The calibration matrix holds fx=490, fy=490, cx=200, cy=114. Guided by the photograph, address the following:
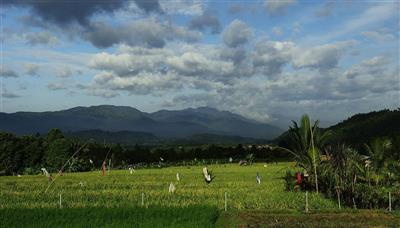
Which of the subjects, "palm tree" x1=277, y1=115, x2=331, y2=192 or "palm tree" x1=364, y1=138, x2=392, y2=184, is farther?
"palm tree" x1=277, y1=115, x2=331, y2=192

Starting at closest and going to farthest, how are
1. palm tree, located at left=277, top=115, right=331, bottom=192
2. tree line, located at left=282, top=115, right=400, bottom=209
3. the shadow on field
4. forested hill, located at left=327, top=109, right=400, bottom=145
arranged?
the shadow on field → tree line, located at left=282, top=115, right=400, bottom=209 → palm tree, located at left=277, top=115, right=331, bottom=192 → forested hill, located at left=327, top=109, right=400, bottom=145

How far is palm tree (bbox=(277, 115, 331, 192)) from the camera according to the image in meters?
28.2

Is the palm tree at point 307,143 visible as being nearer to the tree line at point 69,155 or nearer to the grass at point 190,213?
the grass at point 190,213

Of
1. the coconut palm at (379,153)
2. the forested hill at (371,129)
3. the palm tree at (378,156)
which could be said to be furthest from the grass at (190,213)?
the forested hill at (371,129)

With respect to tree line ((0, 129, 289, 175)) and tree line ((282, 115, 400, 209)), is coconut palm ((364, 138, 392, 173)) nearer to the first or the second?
tree line ((282, 115, 400, 209))

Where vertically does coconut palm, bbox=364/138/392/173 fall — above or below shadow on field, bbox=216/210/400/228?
above

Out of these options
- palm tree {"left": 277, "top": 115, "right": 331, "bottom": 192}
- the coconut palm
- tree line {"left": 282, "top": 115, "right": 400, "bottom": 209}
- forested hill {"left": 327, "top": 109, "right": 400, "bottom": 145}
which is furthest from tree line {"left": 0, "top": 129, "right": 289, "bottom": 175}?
the coconut palm

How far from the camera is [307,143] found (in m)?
29.3

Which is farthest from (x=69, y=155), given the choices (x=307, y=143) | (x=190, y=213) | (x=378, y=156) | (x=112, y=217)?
(x=190, y=213)

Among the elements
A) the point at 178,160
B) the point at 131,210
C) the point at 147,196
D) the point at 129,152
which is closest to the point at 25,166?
the point at 129,152

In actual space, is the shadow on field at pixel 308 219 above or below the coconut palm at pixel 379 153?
below

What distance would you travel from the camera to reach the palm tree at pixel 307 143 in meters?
28.2

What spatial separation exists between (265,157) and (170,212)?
7109 cm

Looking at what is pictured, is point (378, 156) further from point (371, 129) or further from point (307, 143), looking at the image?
point (371, 129)
